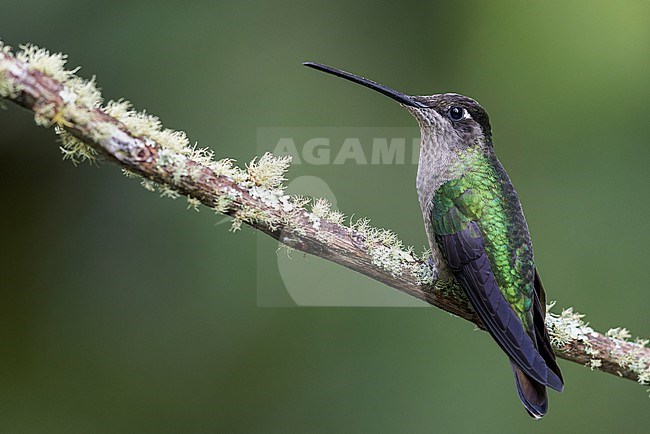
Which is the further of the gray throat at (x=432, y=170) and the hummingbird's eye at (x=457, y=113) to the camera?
the hummingbird's eye at (x=457, y=113)

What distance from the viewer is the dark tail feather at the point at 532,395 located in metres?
2.02

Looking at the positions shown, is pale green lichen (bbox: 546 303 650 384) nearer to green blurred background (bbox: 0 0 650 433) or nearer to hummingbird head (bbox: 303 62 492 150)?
hummingbird head (bbox: 303 62 492 150)

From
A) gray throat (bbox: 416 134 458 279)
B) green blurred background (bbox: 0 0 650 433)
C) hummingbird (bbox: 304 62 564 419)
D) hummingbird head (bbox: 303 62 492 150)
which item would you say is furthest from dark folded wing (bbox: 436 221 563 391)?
green blurred background (bbox: 0 0 650 433)

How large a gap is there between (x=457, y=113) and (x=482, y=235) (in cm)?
49

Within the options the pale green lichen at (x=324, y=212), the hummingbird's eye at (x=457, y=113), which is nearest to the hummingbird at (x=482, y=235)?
the hummingbird's eye at (x=457, y=113)

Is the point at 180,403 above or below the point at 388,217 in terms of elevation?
below

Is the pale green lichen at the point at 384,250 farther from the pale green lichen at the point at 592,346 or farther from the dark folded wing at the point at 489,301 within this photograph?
the pale green lichen at the point at 592,346

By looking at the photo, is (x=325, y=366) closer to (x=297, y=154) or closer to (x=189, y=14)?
(x=297, y=154)

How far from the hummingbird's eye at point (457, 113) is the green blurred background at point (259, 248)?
120 cm

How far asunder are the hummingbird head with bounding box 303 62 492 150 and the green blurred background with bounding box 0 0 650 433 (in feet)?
3.78

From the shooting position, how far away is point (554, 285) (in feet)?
12.9

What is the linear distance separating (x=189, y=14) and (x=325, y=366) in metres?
2.10

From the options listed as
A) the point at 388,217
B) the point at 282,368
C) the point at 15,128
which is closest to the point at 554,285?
the point at 388,217

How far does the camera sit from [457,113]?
2.49m
